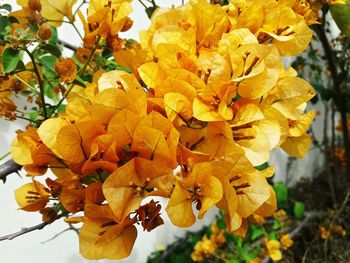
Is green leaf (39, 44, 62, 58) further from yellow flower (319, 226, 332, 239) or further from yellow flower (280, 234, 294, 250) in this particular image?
yellow flower (319, 226, 332, 239)

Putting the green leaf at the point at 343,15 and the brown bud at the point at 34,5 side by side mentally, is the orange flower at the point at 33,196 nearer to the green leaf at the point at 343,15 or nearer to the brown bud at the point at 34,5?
the brown bud at the point at 34,5

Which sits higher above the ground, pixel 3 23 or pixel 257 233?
pixel 3 23


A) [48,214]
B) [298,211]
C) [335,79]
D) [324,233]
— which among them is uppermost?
[48,214]

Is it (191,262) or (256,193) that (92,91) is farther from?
(191,262)

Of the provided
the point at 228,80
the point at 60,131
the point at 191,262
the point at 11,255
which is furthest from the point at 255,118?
the point at 191,262

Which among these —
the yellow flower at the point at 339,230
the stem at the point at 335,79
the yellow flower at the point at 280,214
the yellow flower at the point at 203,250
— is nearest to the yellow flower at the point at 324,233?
the yellow flower at the point at 339,230

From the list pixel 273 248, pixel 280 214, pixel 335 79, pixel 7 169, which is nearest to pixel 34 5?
pixel 7 169

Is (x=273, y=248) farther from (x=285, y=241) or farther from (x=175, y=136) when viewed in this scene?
(x=175, y=136)
